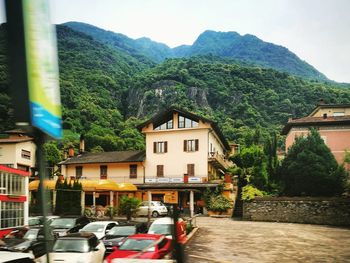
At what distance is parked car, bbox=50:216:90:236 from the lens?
22945 millimetres

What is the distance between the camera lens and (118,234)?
62.7 ft

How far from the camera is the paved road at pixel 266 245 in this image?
17.5 metres

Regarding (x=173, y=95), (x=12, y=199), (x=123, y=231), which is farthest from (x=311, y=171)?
(x=173, y=95)

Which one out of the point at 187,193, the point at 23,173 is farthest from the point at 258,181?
the point at 23,173

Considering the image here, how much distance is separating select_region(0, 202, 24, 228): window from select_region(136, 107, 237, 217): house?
19.0 m

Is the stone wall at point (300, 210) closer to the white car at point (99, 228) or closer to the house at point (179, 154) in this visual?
the house at point (179, 154)

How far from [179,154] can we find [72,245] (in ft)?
113

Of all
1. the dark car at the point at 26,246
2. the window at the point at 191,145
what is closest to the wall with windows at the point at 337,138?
the window at the point at 191,145

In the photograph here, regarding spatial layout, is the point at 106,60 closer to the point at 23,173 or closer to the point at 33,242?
the point at 23,173

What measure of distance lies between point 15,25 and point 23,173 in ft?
99.1

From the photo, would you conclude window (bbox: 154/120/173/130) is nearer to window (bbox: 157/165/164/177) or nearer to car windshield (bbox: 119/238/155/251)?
window (bbox: 157/165/164/177)

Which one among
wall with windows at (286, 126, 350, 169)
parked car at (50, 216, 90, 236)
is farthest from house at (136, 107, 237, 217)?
parked car at (50, 216, 90, 236)

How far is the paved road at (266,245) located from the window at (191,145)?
19117 mm

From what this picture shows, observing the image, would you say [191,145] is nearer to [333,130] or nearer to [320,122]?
[320,122]
